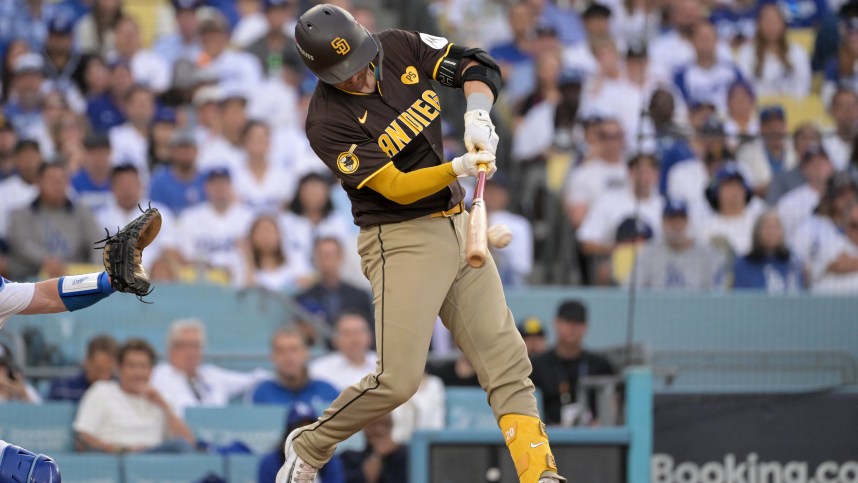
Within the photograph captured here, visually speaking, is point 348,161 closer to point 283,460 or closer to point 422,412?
point 283,460

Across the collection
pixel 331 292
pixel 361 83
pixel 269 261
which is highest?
pixel 269 261

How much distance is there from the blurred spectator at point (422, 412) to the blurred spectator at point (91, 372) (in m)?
1.99

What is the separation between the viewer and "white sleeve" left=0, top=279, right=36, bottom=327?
6.36 m

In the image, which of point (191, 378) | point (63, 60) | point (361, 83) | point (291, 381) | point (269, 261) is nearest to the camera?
point (361, 83)

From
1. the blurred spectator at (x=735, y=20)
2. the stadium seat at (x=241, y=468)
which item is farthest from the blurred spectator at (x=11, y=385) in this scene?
the blurred spectator at (x=735, y=20)

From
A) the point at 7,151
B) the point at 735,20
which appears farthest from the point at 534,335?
the point at 735,20

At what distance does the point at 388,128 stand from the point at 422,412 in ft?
12.2

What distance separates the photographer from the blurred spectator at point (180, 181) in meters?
11.8

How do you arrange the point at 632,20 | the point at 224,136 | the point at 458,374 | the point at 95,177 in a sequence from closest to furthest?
the point at 458,374
the point at 95,177
the point at 224,136
the point at 632,20

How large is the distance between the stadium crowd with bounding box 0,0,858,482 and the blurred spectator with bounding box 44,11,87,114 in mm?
21

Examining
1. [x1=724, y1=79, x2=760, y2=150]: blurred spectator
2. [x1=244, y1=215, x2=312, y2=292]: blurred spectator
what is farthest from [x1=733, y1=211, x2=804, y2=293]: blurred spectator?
[x1=244, y1=215, x2=312, y2=292]: blurred spectator

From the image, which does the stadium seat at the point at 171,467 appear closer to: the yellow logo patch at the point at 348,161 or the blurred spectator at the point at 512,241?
the yellow logo patch at the point at 348,161

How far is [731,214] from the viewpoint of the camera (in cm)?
1079

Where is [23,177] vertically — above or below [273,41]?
below
